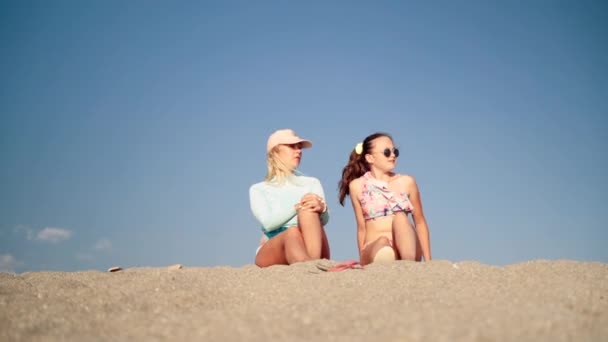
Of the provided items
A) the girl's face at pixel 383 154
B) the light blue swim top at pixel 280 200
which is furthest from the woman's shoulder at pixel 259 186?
the girl's face at pixel 383 154

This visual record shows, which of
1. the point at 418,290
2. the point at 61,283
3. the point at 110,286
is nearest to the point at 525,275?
the point at 418,290

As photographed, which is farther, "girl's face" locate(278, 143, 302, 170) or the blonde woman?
"girl's face" locate(278, 143, 302, 170)

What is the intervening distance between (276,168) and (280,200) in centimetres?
46

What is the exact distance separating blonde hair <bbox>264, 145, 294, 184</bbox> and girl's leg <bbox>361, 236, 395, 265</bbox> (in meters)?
1.30

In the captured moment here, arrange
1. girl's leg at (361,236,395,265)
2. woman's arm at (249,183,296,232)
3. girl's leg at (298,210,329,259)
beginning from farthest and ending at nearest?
woman's arm at (249,183,296,232) < girl's leg at (298,210,329,259) < girl's leg at (361,236,395,265)

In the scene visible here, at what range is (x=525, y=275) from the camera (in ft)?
Answer: 14.0

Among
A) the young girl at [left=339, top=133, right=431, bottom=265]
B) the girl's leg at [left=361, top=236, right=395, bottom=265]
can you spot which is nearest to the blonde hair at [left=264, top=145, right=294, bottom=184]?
the young girl at [left=339, top=133, right=431, bottom=265]

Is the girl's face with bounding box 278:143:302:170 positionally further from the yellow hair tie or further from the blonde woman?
the yellow hair tie

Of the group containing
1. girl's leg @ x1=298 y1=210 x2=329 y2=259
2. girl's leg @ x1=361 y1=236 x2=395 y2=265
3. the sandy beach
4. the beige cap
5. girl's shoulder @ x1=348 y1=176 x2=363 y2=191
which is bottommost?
the sandy beach

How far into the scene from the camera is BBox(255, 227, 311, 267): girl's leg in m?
5.43

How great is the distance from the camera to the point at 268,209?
238 inches

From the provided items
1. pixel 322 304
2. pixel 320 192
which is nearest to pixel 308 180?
pixel 320 192

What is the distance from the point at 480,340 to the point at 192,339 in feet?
4.36

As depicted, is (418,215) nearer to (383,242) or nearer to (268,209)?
(383,242)
